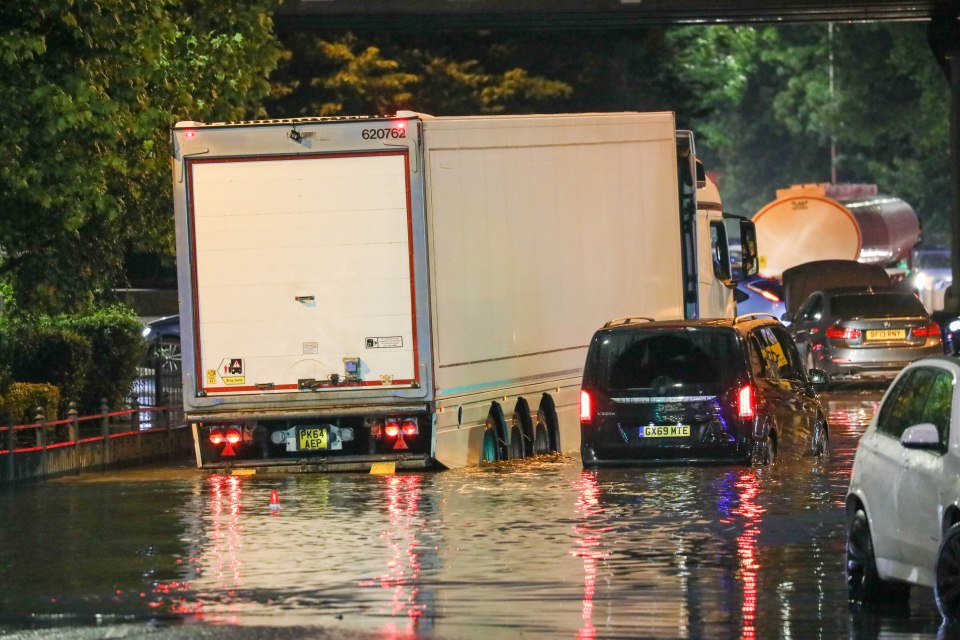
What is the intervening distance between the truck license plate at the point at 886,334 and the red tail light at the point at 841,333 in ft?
0.67

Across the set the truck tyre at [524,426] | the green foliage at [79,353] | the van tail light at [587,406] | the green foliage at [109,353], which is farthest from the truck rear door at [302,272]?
the green foliage at [109,353]

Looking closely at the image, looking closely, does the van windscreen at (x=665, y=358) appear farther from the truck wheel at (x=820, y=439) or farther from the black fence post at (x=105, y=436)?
the black fence post at (x=105, y=436)

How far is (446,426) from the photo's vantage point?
1848 centimetres

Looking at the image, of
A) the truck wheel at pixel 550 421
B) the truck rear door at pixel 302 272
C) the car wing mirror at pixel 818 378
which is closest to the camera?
the truck rear door at pixel 302 272

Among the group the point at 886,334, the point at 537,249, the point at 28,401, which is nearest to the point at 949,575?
the point at 537,249

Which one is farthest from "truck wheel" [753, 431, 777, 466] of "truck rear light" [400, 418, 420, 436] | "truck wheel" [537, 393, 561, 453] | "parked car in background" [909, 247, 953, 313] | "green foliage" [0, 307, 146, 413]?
"parked car in background" [909, 247, 953, 313]

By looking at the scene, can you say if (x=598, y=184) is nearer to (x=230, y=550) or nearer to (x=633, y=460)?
(x=633, y=460)

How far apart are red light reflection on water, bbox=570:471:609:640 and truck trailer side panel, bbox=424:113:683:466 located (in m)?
1.70

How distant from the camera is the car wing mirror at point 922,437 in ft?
32.5

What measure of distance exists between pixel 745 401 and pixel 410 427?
2.94 metres

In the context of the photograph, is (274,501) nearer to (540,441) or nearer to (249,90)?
(540,441)

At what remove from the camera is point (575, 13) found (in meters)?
37.4

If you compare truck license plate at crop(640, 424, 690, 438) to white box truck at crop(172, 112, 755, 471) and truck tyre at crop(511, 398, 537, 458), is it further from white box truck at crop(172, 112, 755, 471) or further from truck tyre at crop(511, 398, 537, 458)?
truck tyre at crop(511, 398, 537, 458)

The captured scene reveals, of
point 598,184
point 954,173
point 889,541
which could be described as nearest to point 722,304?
point 598,184
